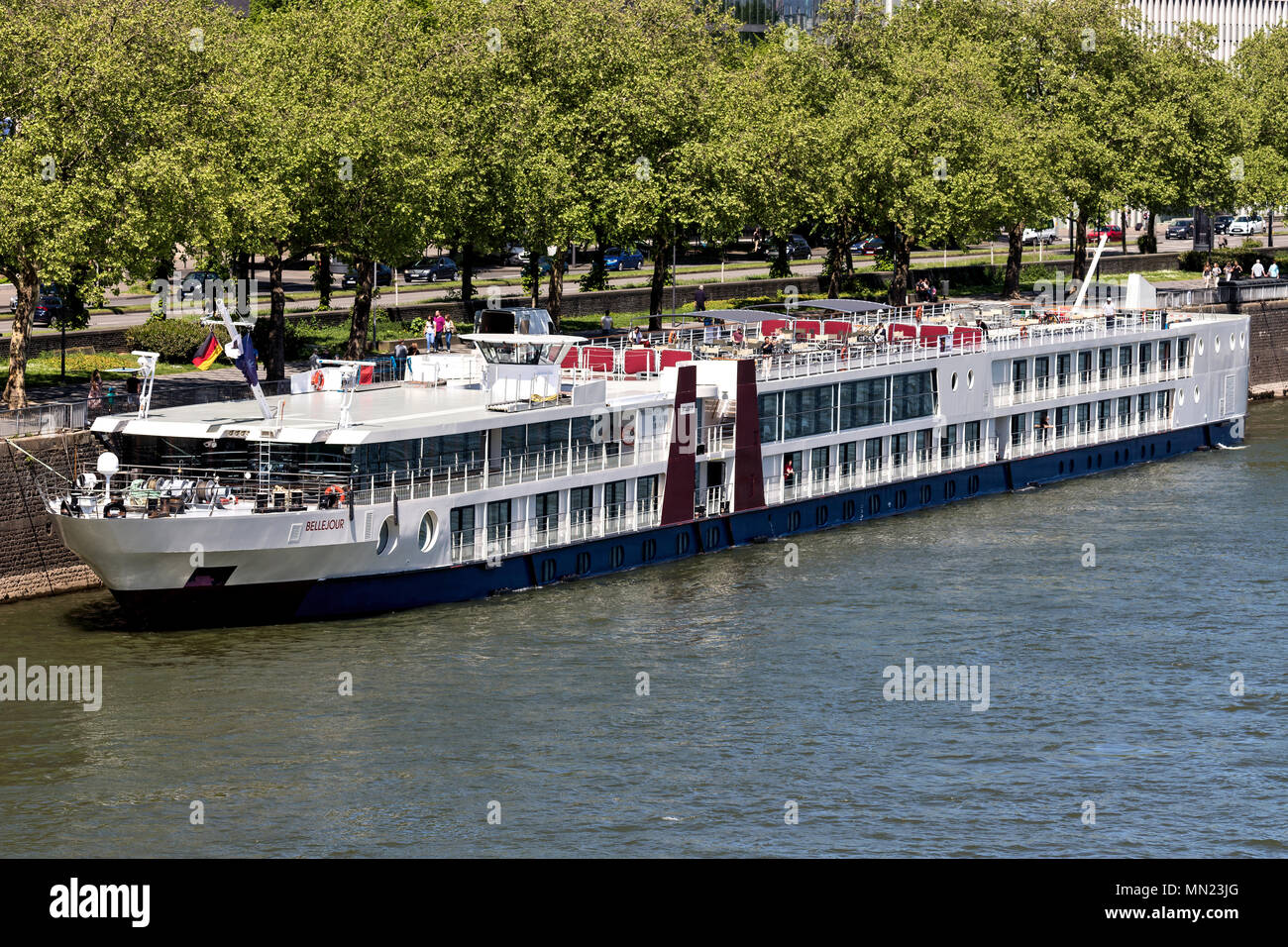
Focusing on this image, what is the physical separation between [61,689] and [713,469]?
78.9ft

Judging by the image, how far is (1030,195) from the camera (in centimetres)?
9856

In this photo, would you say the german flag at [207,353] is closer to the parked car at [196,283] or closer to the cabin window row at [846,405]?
the cabin window row at [846,405]

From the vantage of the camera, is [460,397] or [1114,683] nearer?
[1114,683]

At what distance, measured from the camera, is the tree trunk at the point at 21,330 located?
57188 millimetres

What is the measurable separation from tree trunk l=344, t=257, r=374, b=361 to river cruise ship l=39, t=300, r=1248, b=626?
10.6 meters

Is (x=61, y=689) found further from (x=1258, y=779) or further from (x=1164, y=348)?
(x=1164, y=348)

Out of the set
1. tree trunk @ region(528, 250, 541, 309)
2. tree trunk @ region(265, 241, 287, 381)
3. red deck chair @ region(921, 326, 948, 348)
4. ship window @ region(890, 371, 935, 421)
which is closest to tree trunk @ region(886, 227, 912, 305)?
tree trunk @ region(528, 250, 541, 309)

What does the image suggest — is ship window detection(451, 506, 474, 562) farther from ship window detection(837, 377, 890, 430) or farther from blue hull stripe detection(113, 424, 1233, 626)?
ship window detection(837, 377, 890, 430)

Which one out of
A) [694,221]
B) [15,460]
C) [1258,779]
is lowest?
[1258,779]

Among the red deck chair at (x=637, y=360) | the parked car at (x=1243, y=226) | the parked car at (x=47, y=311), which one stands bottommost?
the red deck chair at (x=637, y=360)

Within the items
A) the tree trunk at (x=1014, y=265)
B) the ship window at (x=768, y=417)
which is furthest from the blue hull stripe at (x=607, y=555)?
the tree trunk at (x=1014, y=265)

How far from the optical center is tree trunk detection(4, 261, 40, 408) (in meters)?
57.2

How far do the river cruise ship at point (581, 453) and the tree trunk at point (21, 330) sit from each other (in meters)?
5.37
